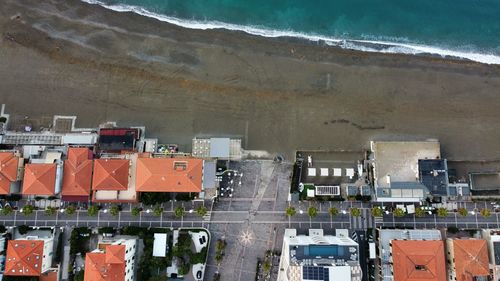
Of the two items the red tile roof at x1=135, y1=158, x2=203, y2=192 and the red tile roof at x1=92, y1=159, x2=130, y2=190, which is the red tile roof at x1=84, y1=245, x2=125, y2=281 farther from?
the red tile roof at x1=135, y1=158, x2=203, y2=192

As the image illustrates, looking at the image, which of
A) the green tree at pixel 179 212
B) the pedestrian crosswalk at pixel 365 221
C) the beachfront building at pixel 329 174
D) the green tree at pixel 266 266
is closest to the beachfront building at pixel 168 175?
the green tree at pixel 179 212

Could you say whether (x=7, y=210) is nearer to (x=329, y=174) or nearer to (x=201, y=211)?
(x=201, y=211)

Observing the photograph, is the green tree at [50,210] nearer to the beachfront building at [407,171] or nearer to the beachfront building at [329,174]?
the beachfront building at [329,174]

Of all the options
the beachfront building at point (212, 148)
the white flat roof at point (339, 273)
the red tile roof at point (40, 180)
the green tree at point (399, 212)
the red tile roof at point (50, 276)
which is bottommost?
the red tile roof at point (50, 276)

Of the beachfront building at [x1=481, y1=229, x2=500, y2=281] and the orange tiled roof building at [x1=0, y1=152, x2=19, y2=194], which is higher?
the orange tiled roof building at [x1=0, y1=152, x2=19, y2=194]

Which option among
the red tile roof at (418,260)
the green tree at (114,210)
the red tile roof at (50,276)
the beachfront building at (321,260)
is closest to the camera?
the beachfront building at (321,260)

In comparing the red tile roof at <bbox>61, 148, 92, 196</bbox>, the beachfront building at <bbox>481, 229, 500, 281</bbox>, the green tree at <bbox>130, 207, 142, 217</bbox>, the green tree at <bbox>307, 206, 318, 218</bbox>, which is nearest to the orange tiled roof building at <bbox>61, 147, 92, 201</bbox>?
the red tile roof at <bbox>61, 148, 92, 196</bbox>

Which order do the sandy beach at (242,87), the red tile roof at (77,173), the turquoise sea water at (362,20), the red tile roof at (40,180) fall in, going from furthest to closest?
the turquoise sea water at (362,20), the sandy beach at (242,87), the red tile roof at (77,173), the red tile roof at (40,180)
